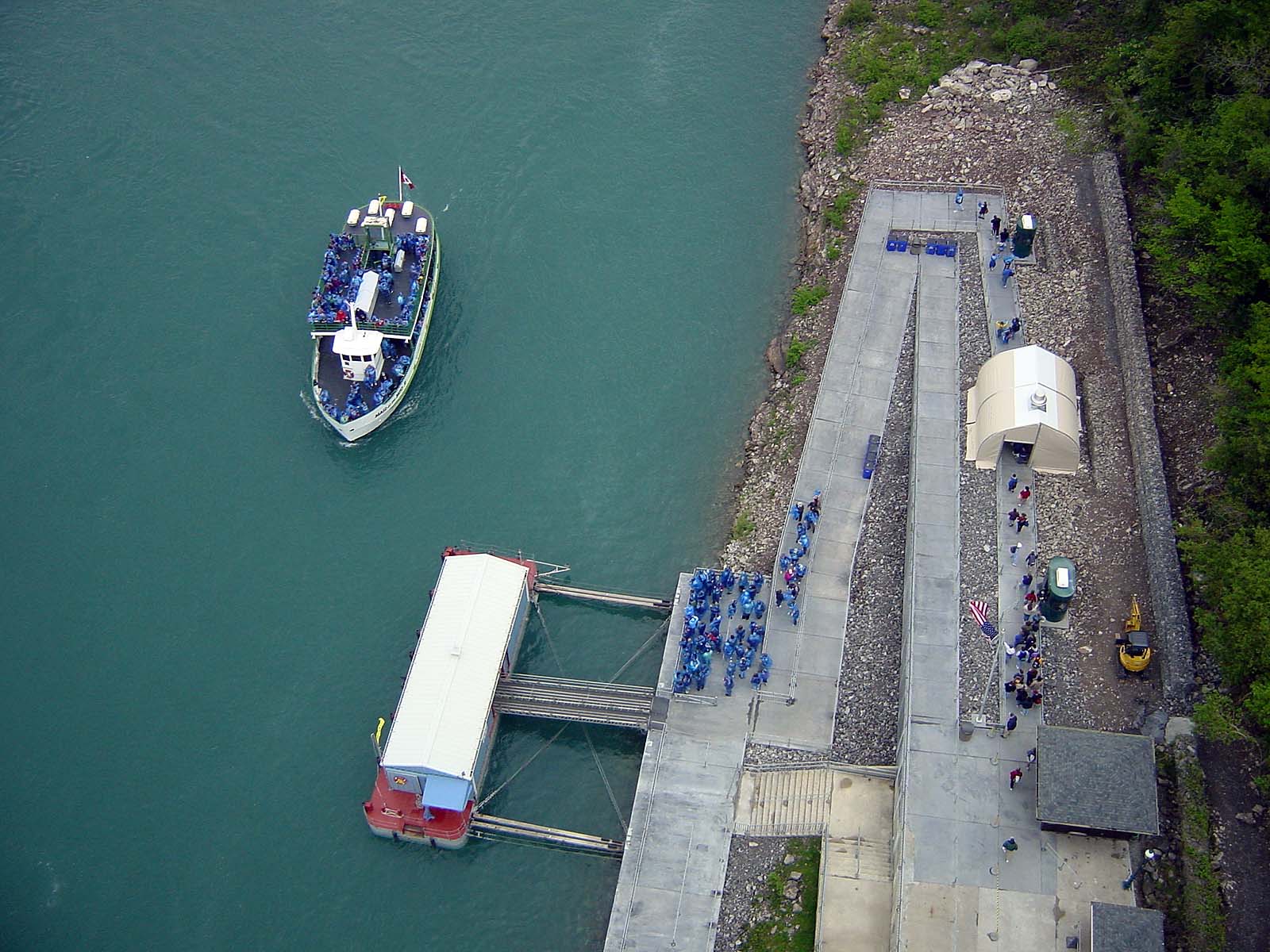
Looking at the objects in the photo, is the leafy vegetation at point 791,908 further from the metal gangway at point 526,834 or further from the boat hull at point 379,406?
the boat hull at point 379,406

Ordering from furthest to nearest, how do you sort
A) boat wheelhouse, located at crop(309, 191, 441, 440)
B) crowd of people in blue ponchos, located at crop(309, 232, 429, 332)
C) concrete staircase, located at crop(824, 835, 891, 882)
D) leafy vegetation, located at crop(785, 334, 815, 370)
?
crowd of people in blue ponchos, located at crop(309, 232, 429, 332) < leafy vegetation, located at crop(785, 334, 815, 370) < boat wheelhouse, located at crop(309, 191, 441, 440) < concrete staircase, located at crop(824, 835, 891, 882)

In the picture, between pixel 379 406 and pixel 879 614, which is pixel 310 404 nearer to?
pixel 379 406

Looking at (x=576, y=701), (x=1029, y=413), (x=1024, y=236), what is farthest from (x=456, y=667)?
(x=1024, y=236)

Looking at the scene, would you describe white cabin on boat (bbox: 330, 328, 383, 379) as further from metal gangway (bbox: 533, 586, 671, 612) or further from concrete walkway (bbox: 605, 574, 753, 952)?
concrete walkway (bbox: 605, 574, 753, 952)

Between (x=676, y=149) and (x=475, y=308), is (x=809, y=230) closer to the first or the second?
(x=676, y=149)

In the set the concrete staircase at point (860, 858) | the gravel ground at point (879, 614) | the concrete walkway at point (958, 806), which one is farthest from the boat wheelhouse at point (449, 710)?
the concrete walkway at point (958, 806)

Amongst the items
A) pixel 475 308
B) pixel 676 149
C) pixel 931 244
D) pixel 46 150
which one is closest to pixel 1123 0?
pixel 931 244

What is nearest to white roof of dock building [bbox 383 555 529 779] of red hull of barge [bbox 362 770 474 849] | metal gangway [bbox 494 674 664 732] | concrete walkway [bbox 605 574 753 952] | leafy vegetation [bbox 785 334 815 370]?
metal gangway [bbox 494 674 664 732]
